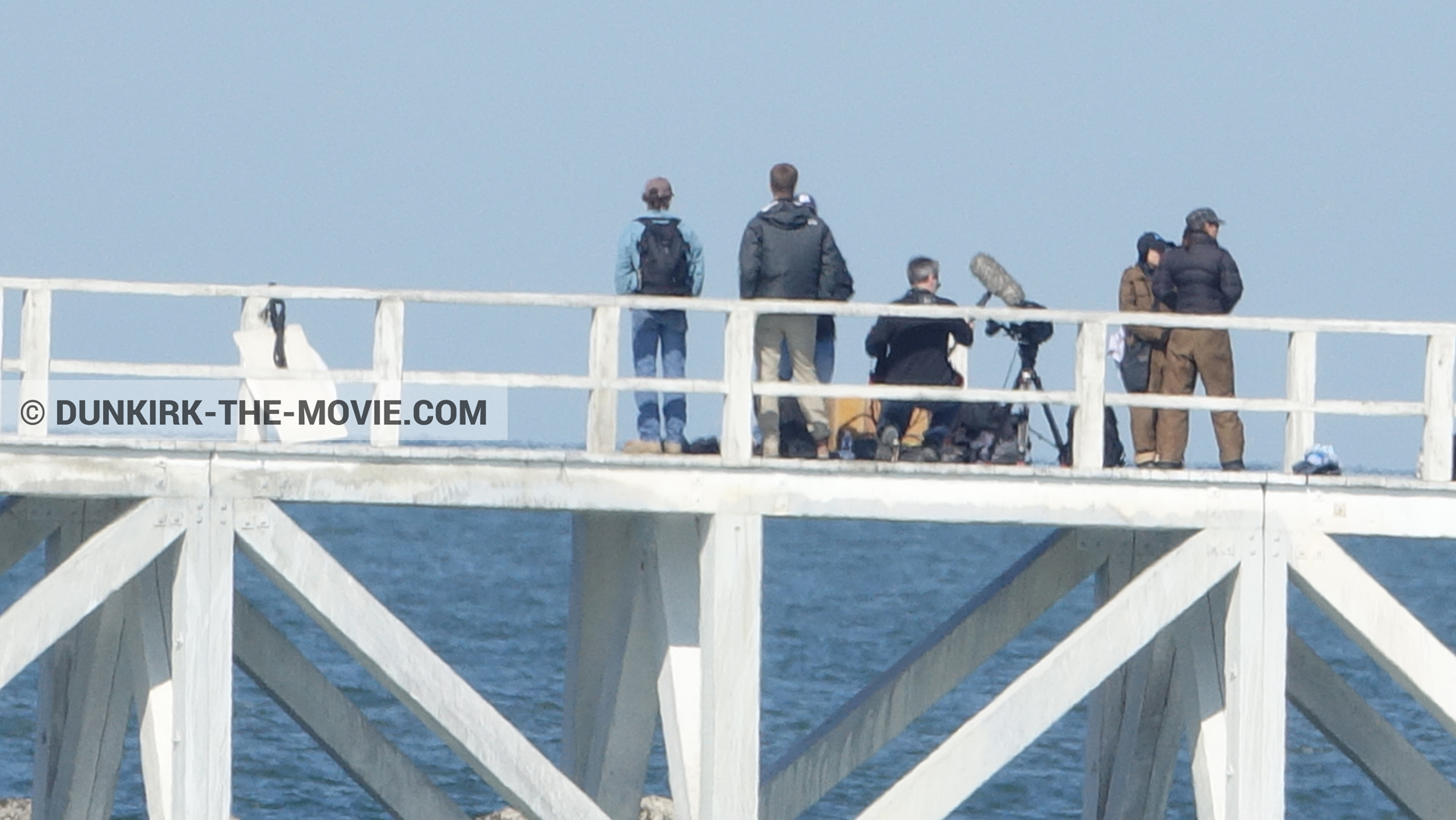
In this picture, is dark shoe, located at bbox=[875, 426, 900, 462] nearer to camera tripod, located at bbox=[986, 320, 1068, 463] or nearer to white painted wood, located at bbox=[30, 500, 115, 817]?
camera tripod, located at bbox=[986, 320, 1068, 463]

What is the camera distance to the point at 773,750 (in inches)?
1308

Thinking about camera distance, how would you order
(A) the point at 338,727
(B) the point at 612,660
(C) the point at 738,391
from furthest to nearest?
1. (B) the point at 612,660
2. (A) the point at 338,727
3. (C) the point at 738,391

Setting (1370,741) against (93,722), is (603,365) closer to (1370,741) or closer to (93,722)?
(93,722)

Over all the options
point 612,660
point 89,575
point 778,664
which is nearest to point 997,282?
point 612,660

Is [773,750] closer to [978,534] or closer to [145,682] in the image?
[145,682]

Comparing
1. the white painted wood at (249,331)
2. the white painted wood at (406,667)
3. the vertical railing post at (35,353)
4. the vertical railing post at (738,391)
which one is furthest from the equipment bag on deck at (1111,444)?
the vertical railing post at (35,353)

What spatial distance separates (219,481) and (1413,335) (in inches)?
256

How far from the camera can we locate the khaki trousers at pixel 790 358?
48.8 ft

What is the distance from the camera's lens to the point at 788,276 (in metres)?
14.8

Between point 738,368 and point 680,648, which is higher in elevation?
point 738,368

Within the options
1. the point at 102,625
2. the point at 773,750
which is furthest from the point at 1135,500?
the point at 773,750

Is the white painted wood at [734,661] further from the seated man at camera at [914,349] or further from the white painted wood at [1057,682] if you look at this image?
the seated man at camera at [914,349]

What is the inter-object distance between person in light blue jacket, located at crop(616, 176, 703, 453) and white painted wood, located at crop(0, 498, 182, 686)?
2.68 metres

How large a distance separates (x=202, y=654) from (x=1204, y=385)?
5.97 meters
